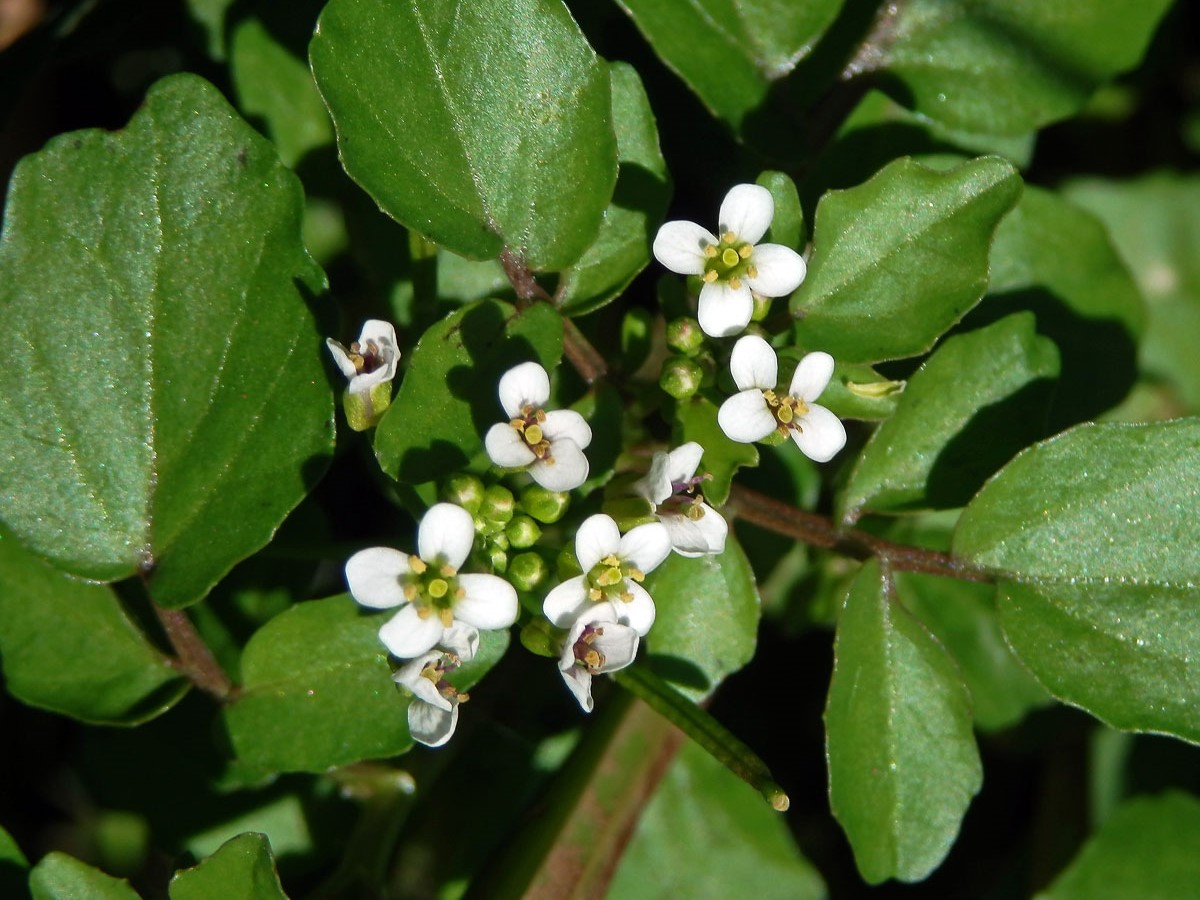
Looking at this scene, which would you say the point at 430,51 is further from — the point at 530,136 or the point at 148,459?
the point at 148,459

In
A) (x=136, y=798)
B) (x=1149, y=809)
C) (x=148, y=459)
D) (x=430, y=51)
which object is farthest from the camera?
(x=1149, y=809)

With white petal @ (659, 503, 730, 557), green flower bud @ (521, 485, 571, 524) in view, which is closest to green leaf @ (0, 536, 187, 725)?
green flower bud @ (521, 485, 571, 524)

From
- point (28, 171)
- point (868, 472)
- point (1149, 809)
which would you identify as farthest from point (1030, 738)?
point (28, 171)

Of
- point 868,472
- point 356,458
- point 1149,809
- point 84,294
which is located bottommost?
point 1149,809

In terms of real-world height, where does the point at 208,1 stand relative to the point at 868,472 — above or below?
above

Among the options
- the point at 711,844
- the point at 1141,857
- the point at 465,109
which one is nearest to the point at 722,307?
the point at 465,109

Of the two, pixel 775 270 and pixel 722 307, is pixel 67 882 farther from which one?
pixel 775 270
